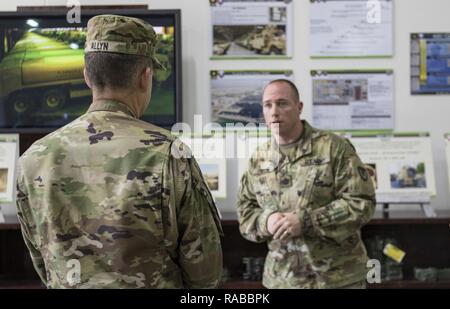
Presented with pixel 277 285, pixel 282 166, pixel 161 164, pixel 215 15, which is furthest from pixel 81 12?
pixel 161 164

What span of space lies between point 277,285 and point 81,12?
5.80ft

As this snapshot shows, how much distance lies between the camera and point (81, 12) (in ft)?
9.80

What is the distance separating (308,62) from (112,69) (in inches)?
78.2

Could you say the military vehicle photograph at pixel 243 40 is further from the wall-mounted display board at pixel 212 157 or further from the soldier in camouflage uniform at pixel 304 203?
the soldier in camouflage uniform at pixel 304 203

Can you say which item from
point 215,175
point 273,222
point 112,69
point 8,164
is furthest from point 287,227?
point 8,164

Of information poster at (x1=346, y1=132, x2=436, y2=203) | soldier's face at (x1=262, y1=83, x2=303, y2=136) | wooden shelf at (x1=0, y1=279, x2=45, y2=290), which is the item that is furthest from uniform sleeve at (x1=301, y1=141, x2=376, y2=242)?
wooden shelf at (x1=0, y1=279, x2=45, y2=290)

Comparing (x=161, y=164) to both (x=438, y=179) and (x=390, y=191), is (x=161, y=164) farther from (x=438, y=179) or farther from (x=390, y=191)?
(x=438, y=179)

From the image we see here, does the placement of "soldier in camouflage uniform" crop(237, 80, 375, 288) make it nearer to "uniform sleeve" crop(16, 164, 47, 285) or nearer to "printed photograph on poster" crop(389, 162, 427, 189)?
"printed photograph on poster" crop(389, 162, 427, 189)

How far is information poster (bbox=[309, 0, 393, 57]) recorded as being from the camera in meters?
3.07

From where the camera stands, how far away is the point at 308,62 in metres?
3.09

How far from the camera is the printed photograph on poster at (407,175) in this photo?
9.56 feet

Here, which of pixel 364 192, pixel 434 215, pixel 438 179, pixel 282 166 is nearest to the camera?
pixel 364 192

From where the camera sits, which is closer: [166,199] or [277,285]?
[166,199]
